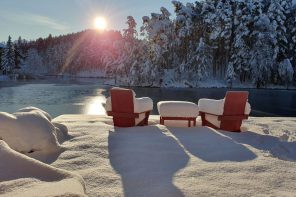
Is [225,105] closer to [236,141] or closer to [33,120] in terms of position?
[236,141]

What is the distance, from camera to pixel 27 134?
4562mm

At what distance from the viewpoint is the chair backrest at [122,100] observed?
22.9 feet

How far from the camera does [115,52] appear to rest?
53406mm

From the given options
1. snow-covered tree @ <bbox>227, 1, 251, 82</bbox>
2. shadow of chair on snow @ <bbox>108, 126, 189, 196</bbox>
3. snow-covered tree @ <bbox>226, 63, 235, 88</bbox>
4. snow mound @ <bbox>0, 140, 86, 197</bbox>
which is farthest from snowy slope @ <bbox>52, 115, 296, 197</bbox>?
snow-covered tree @ <bbox>227, 1, 251, 82</bbox>

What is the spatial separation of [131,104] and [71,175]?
4133 mm

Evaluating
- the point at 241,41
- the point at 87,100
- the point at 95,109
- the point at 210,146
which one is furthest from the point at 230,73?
the point at 210,146

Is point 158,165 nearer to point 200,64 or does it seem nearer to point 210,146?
point 210,146

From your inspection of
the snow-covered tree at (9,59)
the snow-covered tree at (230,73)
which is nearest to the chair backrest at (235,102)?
the snow-covered tree at (230,73)

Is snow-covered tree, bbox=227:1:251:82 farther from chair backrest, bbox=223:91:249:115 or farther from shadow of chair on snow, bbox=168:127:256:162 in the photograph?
shadow of chair on snow, bbox=168:127:256:162

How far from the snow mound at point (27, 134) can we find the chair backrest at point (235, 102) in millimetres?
3682

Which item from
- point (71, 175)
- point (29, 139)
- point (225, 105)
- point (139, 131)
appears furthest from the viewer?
point (225, 105)

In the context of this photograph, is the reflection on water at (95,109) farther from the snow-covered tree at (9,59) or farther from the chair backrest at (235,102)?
the snow-covered tree at (9,59)

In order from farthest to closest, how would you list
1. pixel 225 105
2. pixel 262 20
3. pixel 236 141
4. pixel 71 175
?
1. pixel 262 20
2. pixel 225 105
3. pixel 236 141
4. pixel 71 175

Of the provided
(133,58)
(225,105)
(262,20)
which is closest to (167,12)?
(133,58)
